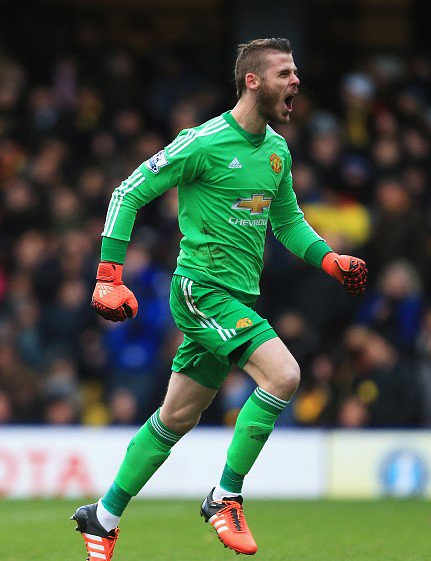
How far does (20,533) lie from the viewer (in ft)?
30.1

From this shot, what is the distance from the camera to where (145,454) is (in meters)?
7.02

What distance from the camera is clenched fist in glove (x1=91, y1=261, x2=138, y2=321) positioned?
651cm

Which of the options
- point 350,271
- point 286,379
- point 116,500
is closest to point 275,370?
point 286,379

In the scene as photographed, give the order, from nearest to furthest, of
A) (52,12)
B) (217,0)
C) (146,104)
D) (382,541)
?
(382,541)
(146,104)
(52,12)
(217,0)

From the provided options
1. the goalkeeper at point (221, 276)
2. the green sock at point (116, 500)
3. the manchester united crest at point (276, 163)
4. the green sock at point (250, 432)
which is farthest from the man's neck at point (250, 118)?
the green sock at point (116, 500)

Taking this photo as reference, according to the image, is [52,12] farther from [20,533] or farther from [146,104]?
[20,533]

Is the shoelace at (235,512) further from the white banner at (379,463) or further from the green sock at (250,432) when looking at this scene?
the white banner at (379,463)

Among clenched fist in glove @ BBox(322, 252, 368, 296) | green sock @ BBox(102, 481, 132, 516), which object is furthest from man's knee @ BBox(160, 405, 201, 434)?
clenched fist in glove @ BBox(322, 252, 368, 296)

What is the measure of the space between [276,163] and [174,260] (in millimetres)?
7286

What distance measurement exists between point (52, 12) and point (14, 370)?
5696mm

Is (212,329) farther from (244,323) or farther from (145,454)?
(145,454)

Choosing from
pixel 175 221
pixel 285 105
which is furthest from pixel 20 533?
pixel 175 221

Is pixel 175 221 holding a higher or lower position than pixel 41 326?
higher

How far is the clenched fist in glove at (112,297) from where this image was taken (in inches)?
256
